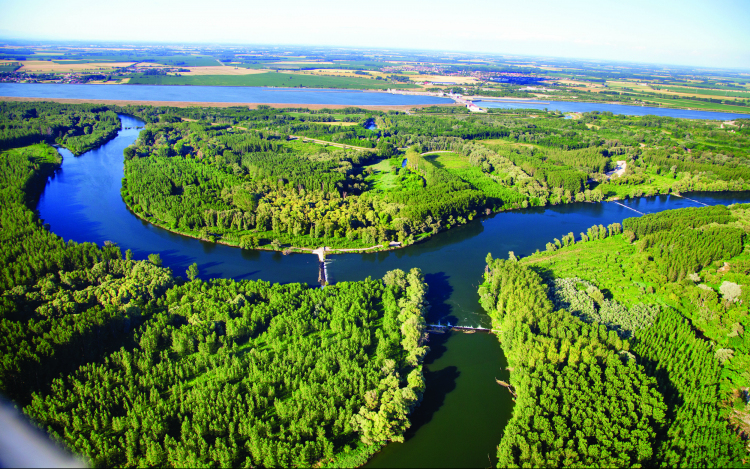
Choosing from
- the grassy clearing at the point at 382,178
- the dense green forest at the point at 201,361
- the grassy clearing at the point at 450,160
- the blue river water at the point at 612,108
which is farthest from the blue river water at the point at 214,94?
the dense green forest at the point at 201,361

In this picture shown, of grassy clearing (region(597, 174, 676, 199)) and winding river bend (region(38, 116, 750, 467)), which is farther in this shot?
grassy clearing (region(597, 174, 676, 199))

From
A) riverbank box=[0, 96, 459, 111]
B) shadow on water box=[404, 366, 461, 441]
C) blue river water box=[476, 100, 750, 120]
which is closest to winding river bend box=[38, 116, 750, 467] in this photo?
shadow on water box=[404, 366, 461, 441]

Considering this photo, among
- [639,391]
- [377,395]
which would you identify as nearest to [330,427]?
[377,395]

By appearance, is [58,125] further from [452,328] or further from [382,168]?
[452,328]

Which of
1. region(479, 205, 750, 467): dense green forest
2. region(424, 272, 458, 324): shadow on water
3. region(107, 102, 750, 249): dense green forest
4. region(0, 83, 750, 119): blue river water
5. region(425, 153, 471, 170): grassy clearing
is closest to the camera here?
region(479, 205, 750, 467): dense green forest

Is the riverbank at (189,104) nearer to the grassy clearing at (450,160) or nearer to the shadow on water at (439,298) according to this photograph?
Result: the grassy clearing at (450,160)

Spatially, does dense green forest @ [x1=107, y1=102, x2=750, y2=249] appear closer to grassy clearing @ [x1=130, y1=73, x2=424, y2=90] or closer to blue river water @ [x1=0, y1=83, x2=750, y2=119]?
blue river water @ [x1=0, y1=83, x2=750, y2=119]

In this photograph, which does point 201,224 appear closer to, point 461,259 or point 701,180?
point 461,259
